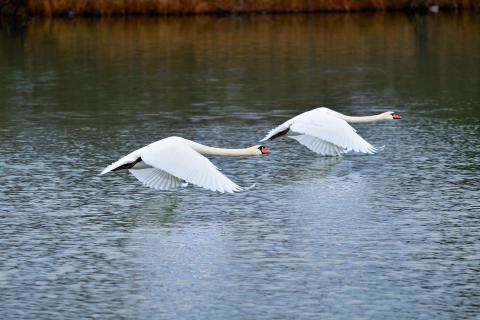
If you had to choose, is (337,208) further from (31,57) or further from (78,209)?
(31,57)

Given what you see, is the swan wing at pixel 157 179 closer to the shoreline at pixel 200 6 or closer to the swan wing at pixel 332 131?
the swan wing at pixel 332 131

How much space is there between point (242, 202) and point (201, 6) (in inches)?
1256

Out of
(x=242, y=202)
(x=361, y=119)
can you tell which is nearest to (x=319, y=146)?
(x=361, y=119)

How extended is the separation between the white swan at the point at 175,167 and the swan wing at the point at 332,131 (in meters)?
2.02

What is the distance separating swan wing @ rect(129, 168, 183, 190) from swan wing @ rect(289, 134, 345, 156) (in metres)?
2.95

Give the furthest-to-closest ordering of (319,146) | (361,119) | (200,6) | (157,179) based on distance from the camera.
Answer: (200,6), (361,119), (319,146), (157,179)

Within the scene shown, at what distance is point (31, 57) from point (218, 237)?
20.1 meters

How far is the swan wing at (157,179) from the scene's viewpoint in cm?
1377

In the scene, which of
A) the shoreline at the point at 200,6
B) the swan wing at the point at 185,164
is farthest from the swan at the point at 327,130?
the shoreline at the point at 200,6

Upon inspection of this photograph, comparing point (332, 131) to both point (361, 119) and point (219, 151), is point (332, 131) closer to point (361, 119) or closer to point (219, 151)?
point (361, 119)

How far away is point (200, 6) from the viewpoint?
148ft

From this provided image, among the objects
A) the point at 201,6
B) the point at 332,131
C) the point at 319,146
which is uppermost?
the point at 332,131

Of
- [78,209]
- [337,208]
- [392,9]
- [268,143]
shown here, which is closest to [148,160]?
[78,209]

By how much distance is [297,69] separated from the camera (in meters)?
27.8
